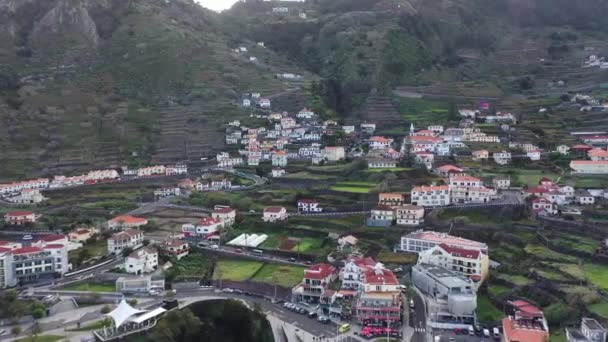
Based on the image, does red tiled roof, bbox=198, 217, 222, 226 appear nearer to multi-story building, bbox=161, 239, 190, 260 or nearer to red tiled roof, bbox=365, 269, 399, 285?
multi-story building, bbox=161, 239, 190, 260

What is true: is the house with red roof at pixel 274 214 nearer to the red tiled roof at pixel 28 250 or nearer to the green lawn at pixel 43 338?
the red tiled roof at pixel 28 250

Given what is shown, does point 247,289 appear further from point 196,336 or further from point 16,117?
point 16,117

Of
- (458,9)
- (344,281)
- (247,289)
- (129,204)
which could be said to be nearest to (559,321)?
(344,281)

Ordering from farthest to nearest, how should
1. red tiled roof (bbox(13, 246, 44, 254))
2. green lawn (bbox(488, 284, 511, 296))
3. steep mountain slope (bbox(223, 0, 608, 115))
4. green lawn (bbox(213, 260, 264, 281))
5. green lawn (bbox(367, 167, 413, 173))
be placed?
steep mountain slope (bbox(223, 0, 608, 115)) < green lawn (bbox(367, 167, 413, 173)) < red tiled roof (bbox(13, 246, 44, 254)) < green lawn (bbox(213, 260, 264, 281)) < green lawn (bbox(488, 284, 511, 296))

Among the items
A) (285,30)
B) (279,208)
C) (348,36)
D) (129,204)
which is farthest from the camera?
(285,30)

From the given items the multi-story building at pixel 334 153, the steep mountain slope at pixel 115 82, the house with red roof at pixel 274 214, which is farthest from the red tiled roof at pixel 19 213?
the multi-story building at pixel 334 153

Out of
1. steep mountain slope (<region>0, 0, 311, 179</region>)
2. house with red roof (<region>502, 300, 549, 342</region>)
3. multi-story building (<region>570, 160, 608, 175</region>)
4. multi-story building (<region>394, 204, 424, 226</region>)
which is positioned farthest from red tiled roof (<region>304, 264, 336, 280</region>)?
steep mountain slope (<region>0, 0, 311, 179</region>)
